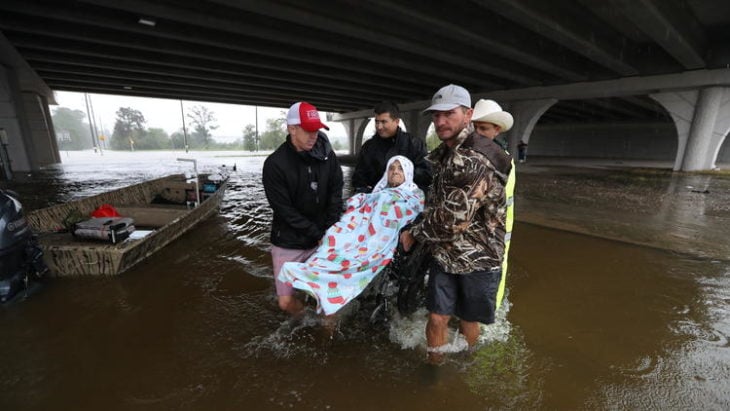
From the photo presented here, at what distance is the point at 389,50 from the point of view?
12930mm

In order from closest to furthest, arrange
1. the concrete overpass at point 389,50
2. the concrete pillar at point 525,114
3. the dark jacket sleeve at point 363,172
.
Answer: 1. the dark jacket sleeve at point 363,172
2. the concrete overpass at point 389,50
3. the concrete pillar at point 525,114

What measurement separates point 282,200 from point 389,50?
40.5 feet

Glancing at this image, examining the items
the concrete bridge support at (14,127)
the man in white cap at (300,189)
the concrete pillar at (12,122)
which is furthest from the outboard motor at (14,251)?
the concrete pillar at (12,122)

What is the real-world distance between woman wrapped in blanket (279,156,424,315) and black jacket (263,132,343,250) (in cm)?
17

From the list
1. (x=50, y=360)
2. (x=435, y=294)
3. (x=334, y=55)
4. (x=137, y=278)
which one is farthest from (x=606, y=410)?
(x=334, y=55)

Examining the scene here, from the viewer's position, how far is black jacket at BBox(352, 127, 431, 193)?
340 centimetres

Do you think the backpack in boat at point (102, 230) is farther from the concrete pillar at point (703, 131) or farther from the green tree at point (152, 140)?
the green tree at point (152, 140)

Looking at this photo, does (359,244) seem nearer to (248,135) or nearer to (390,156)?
(390,156)

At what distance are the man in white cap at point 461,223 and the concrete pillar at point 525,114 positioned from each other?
66.8 feet

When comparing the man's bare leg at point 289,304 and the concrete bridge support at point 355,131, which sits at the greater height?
the concrete bridge support at point 355,131

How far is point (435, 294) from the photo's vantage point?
2207 millimetres

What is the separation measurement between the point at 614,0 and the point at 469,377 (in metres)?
10.3

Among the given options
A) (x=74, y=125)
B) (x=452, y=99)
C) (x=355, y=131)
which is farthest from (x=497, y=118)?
(x=74, y=125)

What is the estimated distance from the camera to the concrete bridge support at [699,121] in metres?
13.9
